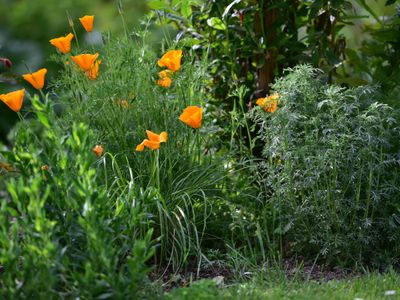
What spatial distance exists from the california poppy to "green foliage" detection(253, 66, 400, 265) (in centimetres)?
53

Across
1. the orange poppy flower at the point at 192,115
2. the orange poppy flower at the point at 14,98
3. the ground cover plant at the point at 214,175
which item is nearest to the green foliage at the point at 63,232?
the ground cover plant at the point at 214,175

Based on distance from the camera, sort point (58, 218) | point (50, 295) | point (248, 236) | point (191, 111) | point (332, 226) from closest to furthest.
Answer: point (50, 295) → point (58, 218) → point (191, 111) → point (332, 226) → point (248, 236)

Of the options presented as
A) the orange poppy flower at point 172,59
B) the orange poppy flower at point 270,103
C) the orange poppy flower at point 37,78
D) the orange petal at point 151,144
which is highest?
the orange poppy flower at point 37,78

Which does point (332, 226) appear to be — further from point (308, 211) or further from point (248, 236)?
point (248, 236)

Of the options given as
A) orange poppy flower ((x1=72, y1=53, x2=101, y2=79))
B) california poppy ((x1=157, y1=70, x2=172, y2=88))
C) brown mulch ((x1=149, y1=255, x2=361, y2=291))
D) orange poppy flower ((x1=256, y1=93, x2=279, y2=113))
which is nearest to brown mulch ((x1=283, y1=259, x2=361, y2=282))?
brown mulch ((x1=149, y1=255, x2=361, y2=291))

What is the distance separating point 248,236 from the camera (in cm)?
421

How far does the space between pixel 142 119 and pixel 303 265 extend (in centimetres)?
119

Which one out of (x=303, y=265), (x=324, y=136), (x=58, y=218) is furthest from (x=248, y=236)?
(x=58, y=218)

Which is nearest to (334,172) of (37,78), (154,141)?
(154,141)

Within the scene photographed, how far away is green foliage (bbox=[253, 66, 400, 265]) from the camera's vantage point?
12.4 feet

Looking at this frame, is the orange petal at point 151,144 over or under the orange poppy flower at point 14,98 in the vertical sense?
under

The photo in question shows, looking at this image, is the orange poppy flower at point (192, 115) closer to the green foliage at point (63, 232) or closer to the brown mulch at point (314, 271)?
the green foliage at point (63, 232)

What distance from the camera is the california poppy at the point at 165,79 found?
158 inches

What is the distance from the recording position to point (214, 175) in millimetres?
4195
